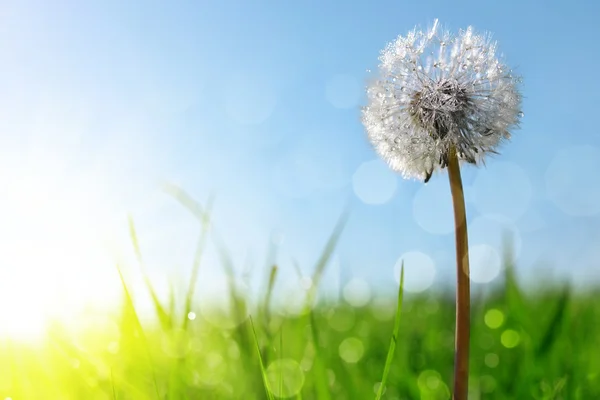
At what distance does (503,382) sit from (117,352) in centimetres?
Result: 174

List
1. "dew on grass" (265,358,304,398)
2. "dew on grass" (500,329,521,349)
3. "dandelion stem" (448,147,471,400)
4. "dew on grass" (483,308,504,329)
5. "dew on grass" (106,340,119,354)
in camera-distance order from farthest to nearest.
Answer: "dew on grass" (483,308,504,329), "dew on grass" (500,329,521,349), "dew on grass" (106,340,119,354), "dew on grass" (265,358,304,398), "dandelion stem" (448,147,471,400)

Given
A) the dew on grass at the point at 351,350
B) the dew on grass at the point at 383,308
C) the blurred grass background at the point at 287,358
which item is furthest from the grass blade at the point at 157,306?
the dew on grass at the point at 383,308

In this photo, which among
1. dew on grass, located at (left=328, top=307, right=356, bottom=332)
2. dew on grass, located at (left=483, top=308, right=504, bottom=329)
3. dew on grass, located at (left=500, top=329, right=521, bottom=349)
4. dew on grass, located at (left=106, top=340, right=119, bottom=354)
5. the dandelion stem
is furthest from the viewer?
dew on grass, located at (left=328, top=307, right=356, bottom=332)

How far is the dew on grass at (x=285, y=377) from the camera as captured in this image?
214cm

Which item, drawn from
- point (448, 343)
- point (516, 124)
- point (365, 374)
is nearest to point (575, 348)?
point (448, 343)

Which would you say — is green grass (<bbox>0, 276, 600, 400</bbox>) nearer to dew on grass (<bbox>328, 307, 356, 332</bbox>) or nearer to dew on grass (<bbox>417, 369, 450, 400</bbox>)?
dew on grass (<bbox>417, 369, 450, 400</bbox>)

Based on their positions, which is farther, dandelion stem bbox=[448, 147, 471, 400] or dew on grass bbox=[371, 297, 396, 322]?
dew on grass bbox=[371, 297, 396, 322]

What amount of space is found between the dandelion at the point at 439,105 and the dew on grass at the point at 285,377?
0.88 metres

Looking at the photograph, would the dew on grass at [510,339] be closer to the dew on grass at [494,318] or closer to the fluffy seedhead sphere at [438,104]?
the dew on grass at [494,318]

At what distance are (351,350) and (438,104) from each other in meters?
1.53

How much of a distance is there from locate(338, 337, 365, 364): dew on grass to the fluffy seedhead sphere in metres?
1.20

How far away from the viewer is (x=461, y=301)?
2.04 meters

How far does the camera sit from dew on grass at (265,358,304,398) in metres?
2.14

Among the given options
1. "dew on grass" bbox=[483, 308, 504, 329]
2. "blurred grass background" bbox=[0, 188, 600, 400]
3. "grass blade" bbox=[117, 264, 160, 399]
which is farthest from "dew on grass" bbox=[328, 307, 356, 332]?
"grass blade" bbox=[117, 264, 160, 399]
